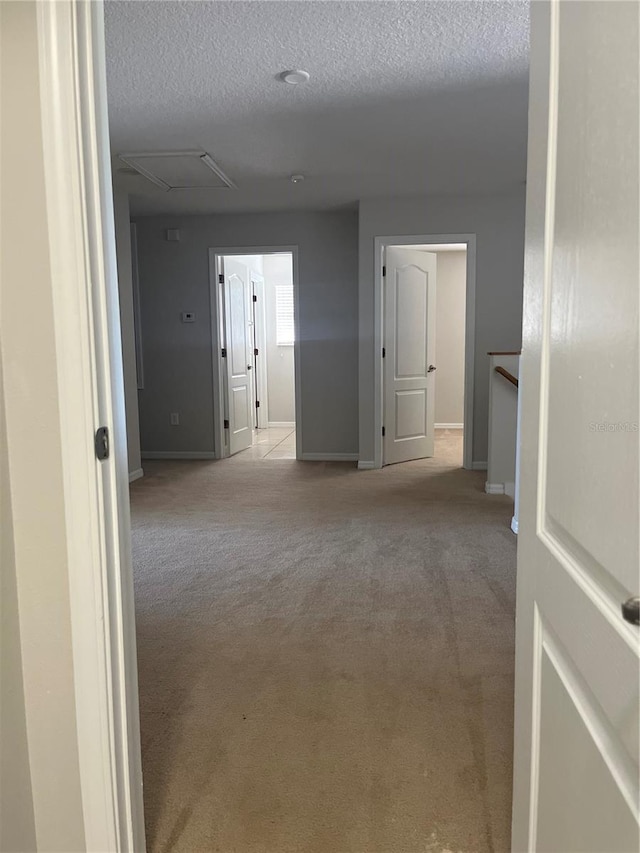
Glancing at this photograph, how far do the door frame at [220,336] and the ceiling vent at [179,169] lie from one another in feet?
3.55

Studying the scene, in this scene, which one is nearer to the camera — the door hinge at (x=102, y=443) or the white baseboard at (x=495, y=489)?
the door hinge at (x=102, y=443)

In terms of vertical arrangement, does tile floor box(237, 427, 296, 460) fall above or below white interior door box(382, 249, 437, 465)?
below

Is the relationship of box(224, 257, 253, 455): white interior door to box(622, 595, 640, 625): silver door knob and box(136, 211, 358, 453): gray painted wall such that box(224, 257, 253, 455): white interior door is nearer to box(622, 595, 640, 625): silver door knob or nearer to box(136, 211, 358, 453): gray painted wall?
box(136, 211, 358, 453): gray painted wall

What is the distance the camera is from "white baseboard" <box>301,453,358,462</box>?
5930 mm

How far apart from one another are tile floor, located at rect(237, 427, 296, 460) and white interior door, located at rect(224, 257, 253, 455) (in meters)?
0.17

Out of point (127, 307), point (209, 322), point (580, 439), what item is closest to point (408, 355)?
point (209, 322)

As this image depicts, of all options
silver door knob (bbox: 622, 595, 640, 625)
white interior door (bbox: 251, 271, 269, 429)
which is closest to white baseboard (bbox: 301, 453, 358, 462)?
white interior door (bbox: 251, 271, 269, 429)

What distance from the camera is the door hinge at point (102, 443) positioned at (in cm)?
101

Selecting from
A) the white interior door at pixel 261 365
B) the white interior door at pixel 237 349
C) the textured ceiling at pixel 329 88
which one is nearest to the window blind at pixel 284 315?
the white interior door at pixel 261 365

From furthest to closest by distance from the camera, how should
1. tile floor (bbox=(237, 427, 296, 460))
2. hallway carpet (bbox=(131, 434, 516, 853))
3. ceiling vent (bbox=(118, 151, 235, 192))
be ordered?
tile floor (bbox=(237, 427, 296, 460))
ceiling vent (bbox=(118, 151, 235, 192))
hallway carpet (bbox=(131, 434, 516, 853))

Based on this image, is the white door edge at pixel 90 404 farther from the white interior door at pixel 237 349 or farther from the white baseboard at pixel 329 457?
the white interior door at pixel 237 349

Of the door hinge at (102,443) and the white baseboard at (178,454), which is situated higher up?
the door hinge at (102,443)

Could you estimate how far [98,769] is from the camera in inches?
41.9

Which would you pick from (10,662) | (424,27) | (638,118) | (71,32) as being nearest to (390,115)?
(424,27)
